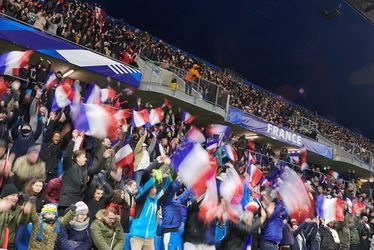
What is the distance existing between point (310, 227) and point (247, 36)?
17977 millimetres

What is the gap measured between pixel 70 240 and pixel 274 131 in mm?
15890

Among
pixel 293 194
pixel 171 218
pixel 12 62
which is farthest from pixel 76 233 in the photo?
pixel 12 62

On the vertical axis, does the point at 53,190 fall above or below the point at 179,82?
below

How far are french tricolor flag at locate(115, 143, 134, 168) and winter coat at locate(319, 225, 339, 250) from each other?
4.65 meters

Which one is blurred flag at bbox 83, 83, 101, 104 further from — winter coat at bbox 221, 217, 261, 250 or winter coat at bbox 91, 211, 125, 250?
winter coat at bbox 221, 217, 261, 250

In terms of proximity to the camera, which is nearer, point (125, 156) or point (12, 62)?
point (125, 156)

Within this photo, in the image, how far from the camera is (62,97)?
28.4 feet

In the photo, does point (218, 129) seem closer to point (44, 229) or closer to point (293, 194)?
point (293, 194)

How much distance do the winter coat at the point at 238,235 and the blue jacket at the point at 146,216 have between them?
3.42 feet

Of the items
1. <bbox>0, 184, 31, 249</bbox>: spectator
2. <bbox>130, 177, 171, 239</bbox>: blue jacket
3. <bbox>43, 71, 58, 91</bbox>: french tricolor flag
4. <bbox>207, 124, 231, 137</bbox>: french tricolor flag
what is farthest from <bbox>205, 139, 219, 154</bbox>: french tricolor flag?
<bbox>0, 184, 31, 249</bbox>: spectator

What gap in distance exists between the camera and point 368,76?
2881cm

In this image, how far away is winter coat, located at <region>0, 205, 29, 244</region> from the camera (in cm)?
447

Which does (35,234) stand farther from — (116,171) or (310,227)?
(310,227)

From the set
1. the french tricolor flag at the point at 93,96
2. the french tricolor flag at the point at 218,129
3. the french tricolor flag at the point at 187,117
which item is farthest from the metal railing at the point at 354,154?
the french tricolor flag at the point at 93,96
